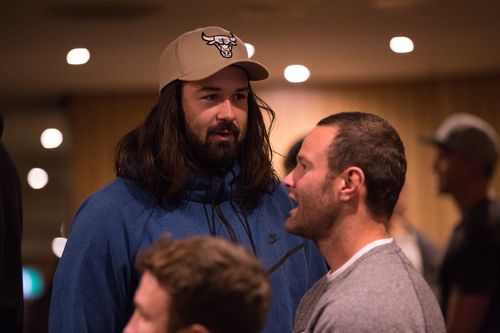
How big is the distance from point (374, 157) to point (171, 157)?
0.62m

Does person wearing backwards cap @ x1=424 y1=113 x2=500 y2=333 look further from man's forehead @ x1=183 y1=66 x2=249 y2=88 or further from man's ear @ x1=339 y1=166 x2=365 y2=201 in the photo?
man's ear @ x1=339 y1=166 x2=365 y2=201

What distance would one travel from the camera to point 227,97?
2.44m

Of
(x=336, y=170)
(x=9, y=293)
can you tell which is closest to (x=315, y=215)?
(x=336, y=170)

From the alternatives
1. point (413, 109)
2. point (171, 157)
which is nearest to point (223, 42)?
point (171, 157)

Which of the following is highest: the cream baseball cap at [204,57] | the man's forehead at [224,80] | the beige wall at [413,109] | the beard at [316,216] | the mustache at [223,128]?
the beige wall at [413,109]

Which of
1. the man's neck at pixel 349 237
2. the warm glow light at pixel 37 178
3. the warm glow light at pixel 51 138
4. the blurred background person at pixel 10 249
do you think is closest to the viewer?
the man's neck at pixel 349 237

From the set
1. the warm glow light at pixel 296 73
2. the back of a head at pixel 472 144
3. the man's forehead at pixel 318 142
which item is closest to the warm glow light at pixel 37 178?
the warm glow light at pixel 296 73

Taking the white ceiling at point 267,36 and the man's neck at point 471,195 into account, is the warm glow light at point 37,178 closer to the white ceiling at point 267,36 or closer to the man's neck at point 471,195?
the white ceiling at point 267,36

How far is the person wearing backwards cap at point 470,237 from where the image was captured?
320 centimetres

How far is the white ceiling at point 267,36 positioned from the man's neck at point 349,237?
146 inches

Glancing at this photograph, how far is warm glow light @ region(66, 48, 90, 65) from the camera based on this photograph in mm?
6762

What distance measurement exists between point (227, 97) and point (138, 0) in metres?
3.20

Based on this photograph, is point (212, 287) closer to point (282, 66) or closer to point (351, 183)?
point (351, 183)

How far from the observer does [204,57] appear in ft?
7.98
